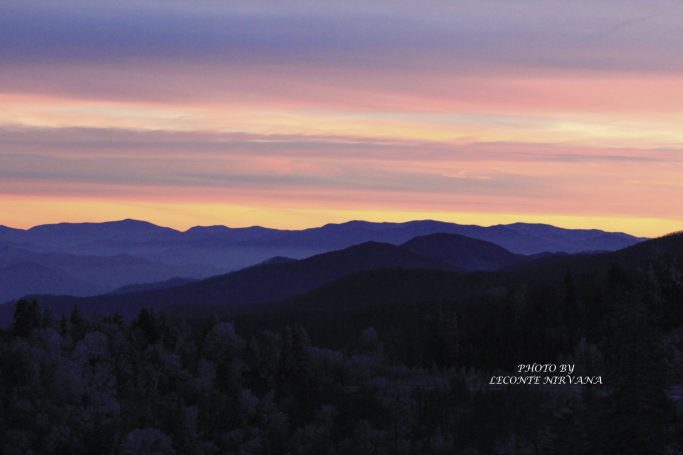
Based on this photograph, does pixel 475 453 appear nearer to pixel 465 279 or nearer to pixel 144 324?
pixel 144 324

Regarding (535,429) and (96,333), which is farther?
(96,333)

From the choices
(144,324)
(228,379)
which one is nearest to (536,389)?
(228,379)

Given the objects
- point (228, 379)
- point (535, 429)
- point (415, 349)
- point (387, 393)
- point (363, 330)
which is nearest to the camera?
point (535, 429)

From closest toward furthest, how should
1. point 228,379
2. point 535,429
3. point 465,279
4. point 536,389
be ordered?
point 535,429
point 536,389
point 228,379
point 465,279

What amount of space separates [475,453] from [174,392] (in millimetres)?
25455

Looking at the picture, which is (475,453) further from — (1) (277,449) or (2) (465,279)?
(2) (465,279)

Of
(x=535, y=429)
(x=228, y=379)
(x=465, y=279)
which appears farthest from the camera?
(x=465, y=279)

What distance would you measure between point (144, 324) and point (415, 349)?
3005 cm

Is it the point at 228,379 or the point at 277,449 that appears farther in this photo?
the point at 228,379

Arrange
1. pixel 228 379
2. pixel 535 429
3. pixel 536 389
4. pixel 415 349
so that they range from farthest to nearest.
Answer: pixel 415 349 → pixel 228 379 → pixel 536 389 → pixel 535 429

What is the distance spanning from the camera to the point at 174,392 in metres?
90.5

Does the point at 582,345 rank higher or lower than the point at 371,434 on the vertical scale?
higher

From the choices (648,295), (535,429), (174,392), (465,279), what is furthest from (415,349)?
(465,279)

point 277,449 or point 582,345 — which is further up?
point 582,345
